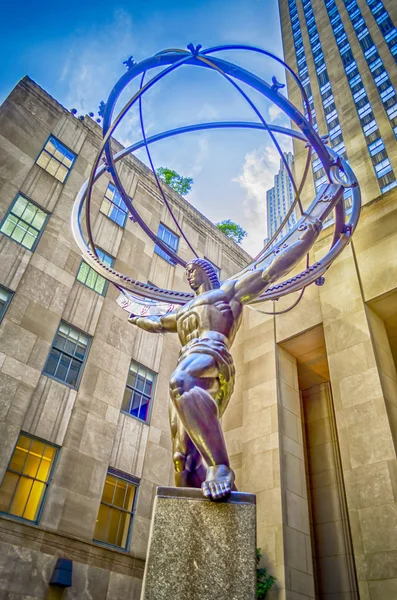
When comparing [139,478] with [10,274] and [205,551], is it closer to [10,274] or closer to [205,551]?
[10,274]

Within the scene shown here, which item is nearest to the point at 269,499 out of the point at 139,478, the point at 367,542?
the point at 367,542

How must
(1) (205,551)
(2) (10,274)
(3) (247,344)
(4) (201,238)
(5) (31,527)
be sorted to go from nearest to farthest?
(1) (205,551), (5) (31,527), (2) (10,274), (3) (247,344), (4) (201,238)

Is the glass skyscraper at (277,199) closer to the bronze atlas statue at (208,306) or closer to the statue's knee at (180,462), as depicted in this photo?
the bronze atlas statue at (208,306)

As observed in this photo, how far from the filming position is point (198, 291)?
5.93 meters

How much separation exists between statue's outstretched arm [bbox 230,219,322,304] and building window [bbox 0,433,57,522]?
924 cm

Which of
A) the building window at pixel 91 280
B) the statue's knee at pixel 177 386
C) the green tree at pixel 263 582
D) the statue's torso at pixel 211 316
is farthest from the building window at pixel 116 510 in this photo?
the statue's knee at pixel 177 386

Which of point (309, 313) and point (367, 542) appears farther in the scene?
point (309, 313)

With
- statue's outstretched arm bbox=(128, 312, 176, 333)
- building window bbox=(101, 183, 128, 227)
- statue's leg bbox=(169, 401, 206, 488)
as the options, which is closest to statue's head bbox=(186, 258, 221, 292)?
statue's outstretched arm bbox=(128, 312, 176, 333)

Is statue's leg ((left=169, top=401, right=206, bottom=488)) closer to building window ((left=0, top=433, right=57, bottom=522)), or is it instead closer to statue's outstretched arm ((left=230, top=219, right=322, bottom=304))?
statue's outstretched arm ((left=230, top=219, right=322, bottom=304))

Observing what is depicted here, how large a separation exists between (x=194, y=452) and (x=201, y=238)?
1950 centimetres

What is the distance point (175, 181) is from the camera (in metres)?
30.4

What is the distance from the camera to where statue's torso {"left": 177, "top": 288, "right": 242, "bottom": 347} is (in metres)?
5.17

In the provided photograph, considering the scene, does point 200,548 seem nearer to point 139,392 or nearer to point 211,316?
point 211,316

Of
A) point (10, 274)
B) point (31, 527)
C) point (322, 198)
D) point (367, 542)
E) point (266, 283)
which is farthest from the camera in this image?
point (10, 274)
